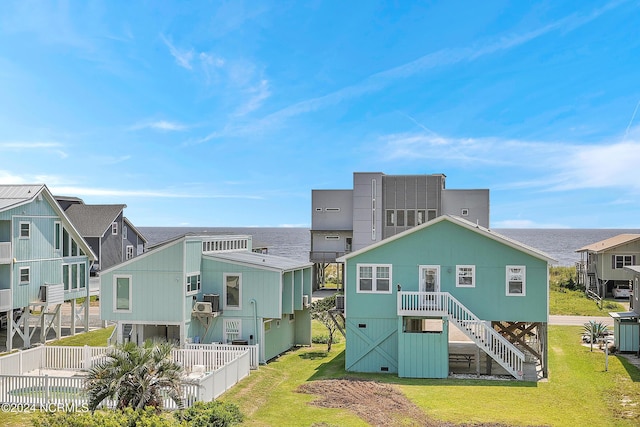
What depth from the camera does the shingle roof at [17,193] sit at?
2727 centimetres

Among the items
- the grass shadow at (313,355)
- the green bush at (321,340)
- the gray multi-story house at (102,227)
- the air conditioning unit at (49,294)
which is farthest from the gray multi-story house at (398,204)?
the air conditioning unit at (49,294)

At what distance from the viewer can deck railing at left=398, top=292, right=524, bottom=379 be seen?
2244 cm

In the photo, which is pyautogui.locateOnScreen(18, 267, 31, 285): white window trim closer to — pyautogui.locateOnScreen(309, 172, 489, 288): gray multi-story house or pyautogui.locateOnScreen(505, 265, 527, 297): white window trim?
pyautogui.locateOnScreen(505, 265, 527, 297): white window trim

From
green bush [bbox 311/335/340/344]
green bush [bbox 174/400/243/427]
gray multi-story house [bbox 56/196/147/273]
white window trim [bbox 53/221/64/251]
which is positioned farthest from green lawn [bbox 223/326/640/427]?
gray multi-story house [bbox 56/196/147/273]

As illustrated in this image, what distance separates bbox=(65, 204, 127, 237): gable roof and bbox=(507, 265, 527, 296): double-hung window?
35502 millimetres

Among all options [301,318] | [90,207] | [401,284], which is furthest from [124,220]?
[401,284]

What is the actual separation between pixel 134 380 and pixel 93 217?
39562mm

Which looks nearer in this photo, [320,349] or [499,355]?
[499,355]

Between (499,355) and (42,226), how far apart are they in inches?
851

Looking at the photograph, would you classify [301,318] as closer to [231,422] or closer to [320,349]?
[320,349]

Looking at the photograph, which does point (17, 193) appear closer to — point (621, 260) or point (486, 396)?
point (486, 396)

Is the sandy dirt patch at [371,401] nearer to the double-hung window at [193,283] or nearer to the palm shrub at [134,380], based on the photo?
the palm shrub at [134,380]

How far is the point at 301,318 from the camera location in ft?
98.6

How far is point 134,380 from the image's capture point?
549 inches
